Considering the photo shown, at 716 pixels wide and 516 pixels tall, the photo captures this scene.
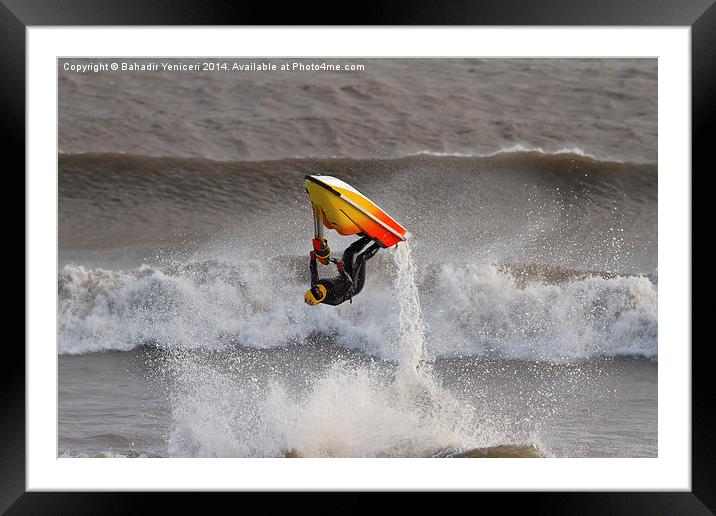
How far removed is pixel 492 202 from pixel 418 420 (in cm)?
355

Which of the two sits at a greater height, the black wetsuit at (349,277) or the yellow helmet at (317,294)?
the black wetsuit at (349,277)

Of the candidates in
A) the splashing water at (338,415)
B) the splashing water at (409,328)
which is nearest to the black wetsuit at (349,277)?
the splashing water at (338,415)

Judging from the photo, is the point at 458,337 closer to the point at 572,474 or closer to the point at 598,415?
the point at 598,415

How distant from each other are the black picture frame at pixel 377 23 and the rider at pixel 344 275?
1.57m

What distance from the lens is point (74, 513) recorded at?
16.4ft

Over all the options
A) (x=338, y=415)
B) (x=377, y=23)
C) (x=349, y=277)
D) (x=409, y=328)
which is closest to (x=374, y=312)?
(x=409, y=328)

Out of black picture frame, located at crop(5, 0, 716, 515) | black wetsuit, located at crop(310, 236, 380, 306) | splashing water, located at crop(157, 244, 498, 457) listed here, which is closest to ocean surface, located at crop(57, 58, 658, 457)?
splashing water, located at crop(157, 244, 498, 457)

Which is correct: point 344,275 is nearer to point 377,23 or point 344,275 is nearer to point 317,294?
point 317,294

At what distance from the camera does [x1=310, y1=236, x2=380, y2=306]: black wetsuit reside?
561 cm

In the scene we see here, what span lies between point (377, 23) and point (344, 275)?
1768 millimetres

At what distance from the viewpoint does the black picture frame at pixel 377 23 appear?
4961 millimetres

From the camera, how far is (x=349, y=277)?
5.61 metres

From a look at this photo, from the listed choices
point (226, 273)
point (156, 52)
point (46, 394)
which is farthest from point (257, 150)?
point (46, 394)

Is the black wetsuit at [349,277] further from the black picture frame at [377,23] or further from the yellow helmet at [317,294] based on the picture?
the black picture frame at [377,23]
